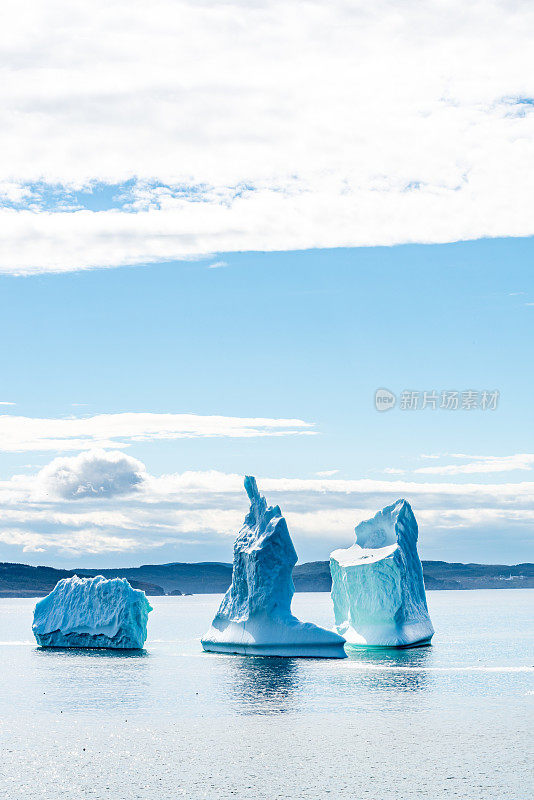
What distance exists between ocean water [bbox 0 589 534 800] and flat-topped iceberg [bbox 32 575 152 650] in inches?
131

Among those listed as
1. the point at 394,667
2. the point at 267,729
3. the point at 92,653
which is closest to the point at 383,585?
the point at 394,667

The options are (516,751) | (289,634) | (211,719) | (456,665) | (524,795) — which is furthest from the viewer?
(456,665)

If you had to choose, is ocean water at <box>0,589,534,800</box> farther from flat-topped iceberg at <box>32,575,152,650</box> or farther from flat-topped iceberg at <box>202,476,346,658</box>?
flat-topped iceberg at <box>32,575,152,650</box>

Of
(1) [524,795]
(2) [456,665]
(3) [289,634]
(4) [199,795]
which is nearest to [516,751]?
(1) [524,795]

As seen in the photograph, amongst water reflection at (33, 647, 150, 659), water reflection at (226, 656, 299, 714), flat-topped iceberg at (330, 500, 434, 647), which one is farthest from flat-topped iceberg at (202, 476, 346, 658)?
water reflection at (33, 647, 150, 659)

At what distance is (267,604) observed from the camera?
4800 centimetres

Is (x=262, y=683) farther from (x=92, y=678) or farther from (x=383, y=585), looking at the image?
(x=383, y=585)

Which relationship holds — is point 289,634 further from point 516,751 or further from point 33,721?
point 516,751

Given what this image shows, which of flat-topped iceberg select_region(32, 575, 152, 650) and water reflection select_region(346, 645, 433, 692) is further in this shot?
flat-topped iceberg select_region(32, 575, 152, 650)

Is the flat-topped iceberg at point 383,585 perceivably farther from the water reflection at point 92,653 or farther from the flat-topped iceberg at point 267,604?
the water reflection at point 92,653

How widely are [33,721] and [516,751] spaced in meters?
16.6

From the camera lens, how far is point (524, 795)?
23.2 meters

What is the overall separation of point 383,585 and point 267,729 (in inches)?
845

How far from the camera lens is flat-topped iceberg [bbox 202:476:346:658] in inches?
1906
